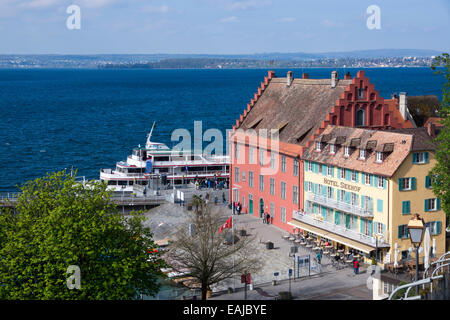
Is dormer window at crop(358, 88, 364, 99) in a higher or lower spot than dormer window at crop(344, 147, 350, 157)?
higher

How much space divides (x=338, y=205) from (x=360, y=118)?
39.3ft

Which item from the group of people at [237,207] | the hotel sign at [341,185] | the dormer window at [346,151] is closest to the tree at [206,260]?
the hotel sign at [341,185]

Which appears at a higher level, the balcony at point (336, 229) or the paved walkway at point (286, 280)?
the balcony at point (336, 229)

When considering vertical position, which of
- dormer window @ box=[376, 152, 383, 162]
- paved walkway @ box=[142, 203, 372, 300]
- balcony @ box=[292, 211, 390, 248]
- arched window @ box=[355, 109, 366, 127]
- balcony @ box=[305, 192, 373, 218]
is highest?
arched window @ box=[355, 109, 366, 127]

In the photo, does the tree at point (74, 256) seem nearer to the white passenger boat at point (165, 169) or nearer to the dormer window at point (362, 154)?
the dormer window at point (362, 154)

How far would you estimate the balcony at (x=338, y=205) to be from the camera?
55906 millimetres

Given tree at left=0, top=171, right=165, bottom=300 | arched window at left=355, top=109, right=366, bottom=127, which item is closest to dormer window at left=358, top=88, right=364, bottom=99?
arched window at left=355, top=109, right=366, bottom=127

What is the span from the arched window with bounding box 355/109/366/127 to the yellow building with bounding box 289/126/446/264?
17.5 ft

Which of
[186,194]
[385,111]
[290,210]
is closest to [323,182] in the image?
[290,210]

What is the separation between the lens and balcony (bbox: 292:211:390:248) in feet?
178

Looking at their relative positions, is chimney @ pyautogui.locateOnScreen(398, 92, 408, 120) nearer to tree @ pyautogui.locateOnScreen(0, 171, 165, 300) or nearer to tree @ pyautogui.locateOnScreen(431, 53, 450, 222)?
tree @ pyautogui.locateOnScreen(431, 53, 450, 222)

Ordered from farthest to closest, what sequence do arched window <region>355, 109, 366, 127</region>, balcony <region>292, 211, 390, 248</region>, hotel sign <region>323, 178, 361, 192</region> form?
1. arched window <region>355, 109, 366, 127</region>
2. hotel sign <region>323, 178, 361, 192</region>
3. balcony <region>292, 211, 390, 248</region>

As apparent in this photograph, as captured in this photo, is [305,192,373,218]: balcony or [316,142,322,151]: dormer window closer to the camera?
[305,192,373,218]: balcony
